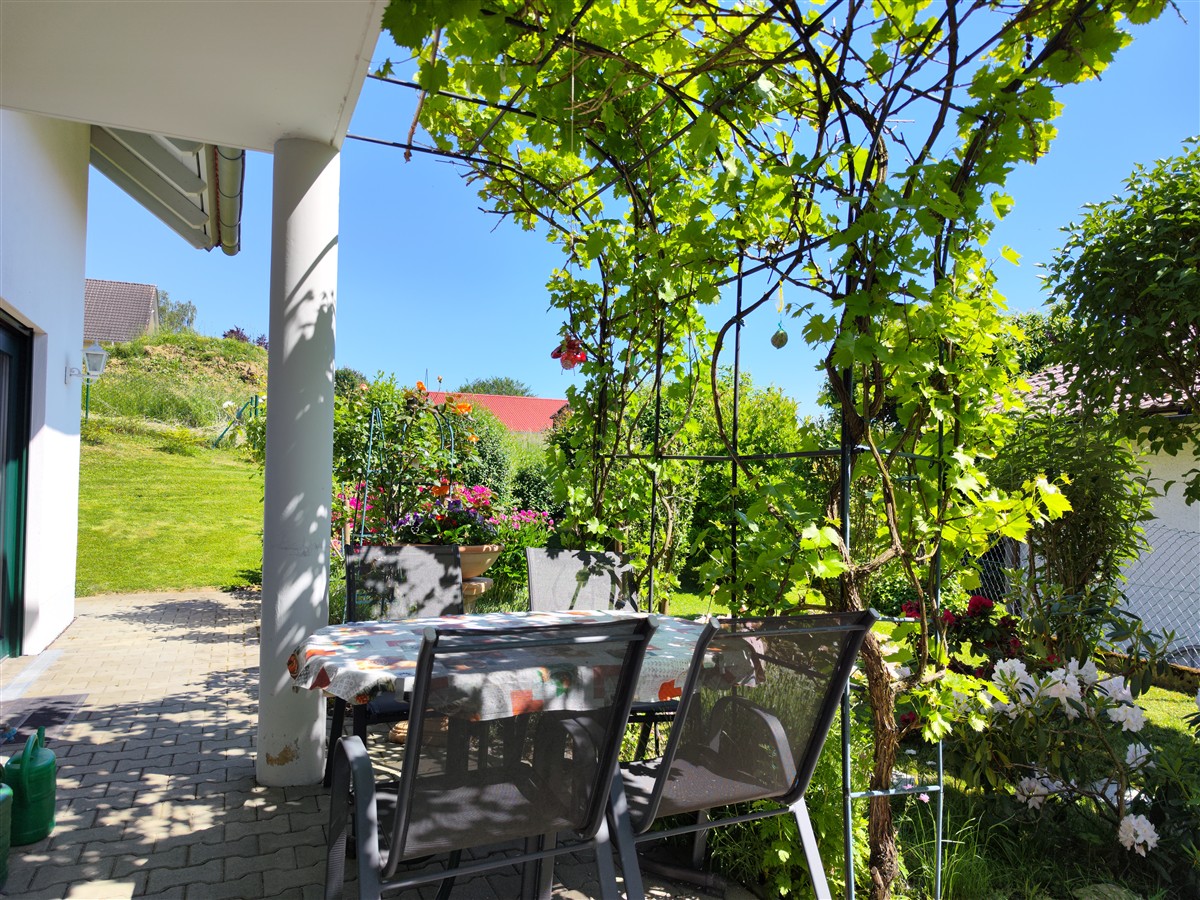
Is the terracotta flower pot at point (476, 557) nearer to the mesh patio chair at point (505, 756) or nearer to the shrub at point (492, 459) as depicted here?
the shrub at point (492, 459)

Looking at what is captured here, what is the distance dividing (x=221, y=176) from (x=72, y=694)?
3532 mm

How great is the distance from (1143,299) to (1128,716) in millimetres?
2659

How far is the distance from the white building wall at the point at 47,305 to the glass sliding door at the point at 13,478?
5 cm

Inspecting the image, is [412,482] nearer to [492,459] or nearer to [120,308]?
[492,459]

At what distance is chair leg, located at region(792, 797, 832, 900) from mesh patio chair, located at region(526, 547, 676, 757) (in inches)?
65.9

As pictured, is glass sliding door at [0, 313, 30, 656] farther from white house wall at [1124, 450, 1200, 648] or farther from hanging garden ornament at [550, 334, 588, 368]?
white house wall at [1124, 450, 1200, 648]

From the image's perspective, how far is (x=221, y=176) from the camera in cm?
541

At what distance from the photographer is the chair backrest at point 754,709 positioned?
5.98 ft

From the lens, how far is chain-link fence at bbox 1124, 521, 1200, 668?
652cm

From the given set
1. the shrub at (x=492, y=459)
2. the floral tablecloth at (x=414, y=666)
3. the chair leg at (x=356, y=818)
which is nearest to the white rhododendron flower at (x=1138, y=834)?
the floral tablecloth at (x=414, y=666)

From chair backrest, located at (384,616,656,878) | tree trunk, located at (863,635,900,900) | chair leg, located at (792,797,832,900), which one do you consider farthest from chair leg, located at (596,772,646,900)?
tree trunk, located at (863,635,900,900)

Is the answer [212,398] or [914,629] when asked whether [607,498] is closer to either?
[914,629]

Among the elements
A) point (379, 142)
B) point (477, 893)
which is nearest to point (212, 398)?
point (379, 142)

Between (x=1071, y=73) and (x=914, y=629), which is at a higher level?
(x=1071, y=73)
